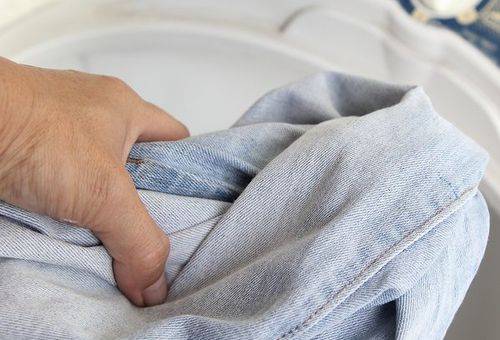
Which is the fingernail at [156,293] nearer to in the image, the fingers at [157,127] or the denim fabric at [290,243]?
the denim fabric at [290,243]

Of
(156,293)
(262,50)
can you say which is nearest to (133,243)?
(156,293)

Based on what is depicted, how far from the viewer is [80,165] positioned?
1.21ft

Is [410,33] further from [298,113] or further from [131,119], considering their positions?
[131,119]

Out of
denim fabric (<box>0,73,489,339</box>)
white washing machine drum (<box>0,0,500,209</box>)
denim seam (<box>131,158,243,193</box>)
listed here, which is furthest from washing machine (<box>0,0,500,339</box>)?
denim seam (<box>131,158,243,193</box>)

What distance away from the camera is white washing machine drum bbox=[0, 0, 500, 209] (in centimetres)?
63

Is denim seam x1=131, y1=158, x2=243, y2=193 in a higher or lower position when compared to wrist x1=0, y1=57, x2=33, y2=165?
lower

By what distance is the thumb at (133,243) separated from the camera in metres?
0.39

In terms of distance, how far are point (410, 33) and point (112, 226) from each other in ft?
1.30

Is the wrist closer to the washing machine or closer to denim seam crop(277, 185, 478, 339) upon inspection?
denim seam crop(277, 185, 478, 339)

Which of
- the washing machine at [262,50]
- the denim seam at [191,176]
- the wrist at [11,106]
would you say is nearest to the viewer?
the wrist at [11,106]

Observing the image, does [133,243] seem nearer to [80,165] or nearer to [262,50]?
[80,165]

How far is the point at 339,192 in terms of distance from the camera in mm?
412

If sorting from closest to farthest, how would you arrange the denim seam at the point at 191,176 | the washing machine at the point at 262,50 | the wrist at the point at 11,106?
the wrist at the point at 11,106, the denim seam at the point at 191,176, the washing machine at the point at 262,50

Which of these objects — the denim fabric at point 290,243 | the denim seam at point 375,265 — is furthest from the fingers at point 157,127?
the denim seam at point 375,265
